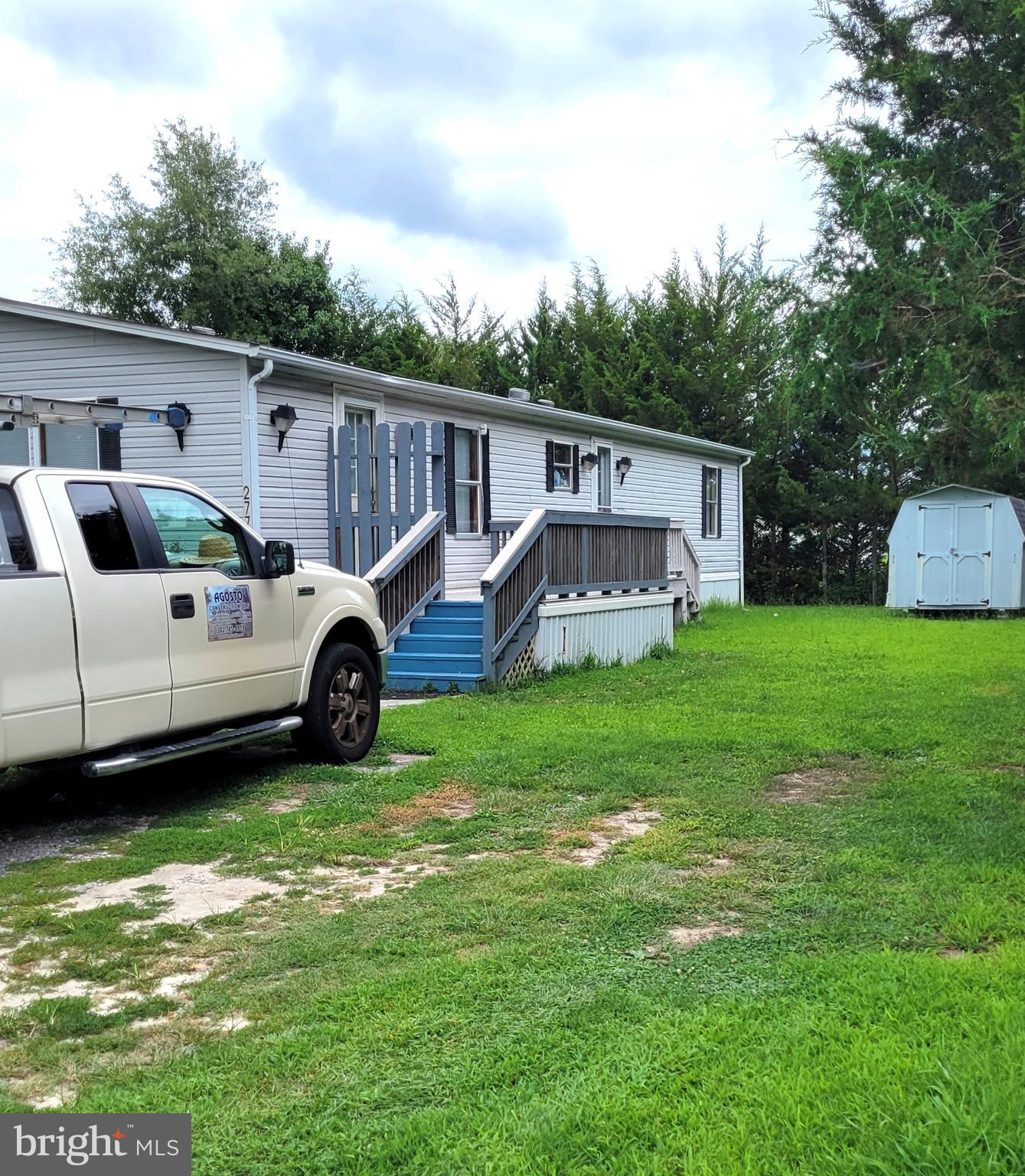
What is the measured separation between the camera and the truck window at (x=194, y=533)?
5.73 m

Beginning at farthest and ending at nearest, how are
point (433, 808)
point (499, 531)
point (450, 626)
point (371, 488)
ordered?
point (499, 531), point (371, 488), point (450, 626), point (433, 808)

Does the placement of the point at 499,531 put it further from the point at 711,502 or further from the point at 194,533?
the point at 711,502

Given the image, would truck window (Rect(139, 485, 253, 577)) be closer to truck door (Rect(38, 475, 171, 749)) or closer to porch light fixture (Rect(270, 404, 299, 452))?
truck door (Rect(38, 475, 171, 749))

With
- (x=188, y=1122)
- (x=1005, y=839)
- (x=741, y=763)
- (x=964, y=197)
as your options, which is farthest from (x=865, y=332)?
(x=188, y=1122)

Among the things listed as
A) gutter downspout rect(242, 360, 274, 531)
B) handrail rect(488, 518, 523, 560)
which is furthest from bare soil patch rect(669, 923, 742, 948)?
handrail rect(488, 518, 523, 560)

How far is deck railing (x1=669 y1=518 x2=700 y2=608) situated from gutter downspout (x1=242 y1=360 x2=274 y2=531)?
325 inches

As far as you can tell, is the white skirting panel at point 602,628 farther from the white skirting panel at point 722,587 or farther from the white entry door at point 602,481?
the white skirting panel at point 722,587

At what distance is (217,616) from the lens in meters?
5.88

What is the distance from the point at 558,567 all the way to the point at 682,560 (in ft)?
25.1

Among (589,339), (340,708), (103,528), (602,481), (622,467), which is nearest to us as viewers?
(103,528)

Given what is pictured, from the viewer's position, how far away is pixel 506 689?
1019cm

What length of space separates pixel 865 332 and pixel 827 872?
358 centimetres

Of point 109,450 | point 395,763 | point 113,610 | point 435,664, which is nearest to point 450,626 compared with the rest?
point 435,664

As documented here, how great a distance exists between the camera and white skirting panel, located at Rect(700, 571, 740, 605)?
23.4m
